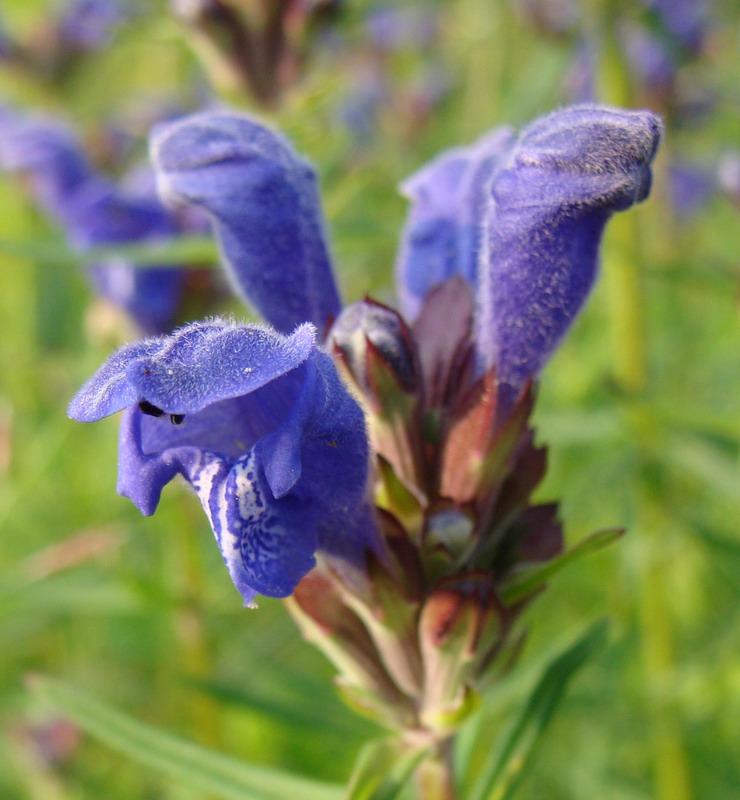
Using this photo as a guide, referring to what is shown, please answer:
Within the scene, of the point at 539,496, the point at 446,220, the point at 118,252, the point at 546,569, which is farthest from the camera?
the point at 539,496

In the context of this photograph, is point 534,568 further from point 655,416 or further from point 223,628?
point 223,628

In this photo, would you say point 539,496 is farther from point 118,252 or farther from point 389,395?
point 389,395

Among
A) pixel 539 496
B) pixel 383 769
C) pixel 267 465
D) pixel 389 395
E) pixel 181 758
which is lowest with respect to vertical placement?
pixel 539 496

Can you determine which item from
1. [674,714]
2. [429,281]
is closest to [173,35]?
[429,281]

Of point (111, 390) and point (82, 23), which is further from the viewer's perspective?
point (82, 23)

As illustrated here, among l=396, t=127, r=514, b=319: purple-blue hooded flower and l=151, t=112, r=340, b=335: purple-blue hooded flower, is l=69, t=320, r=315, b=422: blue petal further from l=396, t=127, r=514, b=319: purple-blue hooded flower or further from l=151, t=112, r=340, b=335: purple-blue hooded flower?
l=396, t=127, r=514, b=319: purple-blue hooded flower

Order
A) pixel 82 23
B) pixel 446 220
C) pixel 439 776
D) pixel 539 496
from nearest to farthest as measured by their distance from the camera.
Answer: pixel 439 776, pixel 446 220, pixel 539 496, pixel 82 23

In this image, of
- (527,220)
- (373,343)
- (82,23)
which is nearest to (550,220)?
(527,220)
